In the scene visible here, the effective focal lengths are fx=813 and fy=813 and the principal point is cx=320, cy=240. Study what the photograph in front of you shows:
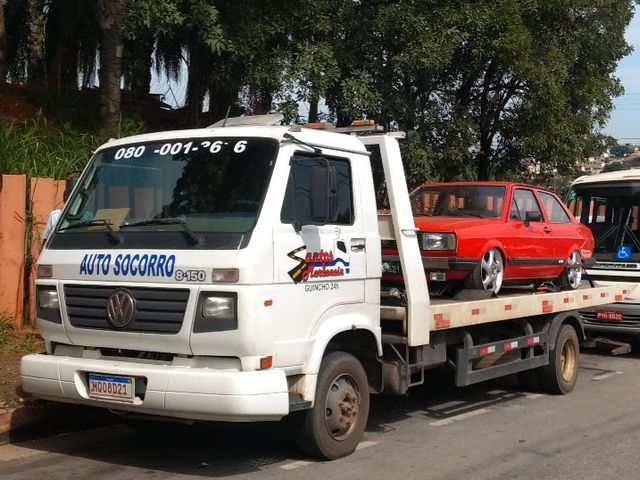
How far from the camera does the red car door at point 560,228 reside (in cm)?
901

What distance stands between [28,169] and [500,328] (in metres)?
5.98

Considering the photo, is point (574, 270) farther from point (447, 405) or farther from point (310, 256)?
point (310, 256)

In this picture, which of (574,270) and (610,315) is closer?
(574,270)

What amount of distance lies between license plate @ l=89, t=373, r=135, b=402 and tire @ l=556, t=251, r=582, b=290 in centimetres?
→ 559

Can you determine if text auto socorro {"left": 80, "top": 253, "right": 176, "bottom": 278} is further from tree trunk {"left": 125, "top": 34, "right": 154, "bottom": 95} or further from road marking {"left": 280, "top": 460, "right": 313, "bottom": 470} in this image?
tree trunk {"left": 125, "top": 34, "right": 154, "bottom": 95}

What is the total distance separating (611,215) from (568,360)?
13.0 ft

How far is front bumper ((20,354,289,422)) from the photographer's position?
4.96 meters

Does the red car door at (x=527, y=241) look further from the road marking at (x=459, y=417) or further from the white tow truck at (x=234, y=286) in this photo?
the white tow truck at (x=234, y=286)

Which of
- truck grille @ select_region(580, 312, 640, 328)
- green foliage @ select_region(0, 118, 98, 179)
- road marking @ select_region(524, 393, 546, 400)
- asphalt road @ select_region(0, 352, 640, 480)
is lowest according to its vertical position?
asphalt road @ select_region(0, 352, 640, 480)

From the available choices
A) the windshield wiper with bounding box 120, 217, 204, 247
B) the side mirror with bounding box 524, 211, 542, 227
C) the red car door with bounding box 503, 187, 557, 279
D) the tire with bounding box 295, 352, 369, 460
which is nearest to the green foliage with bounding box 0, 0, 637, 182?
the red car door with bounding box 503, 187, 557, 279

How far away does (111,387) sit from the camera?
5281 millimetres

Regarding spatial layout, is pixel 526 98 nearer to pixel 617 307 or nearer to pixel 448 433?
pixel 617 307

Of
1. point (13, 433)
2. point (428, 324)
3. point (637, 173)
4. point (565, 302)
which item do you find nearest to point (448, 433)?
point (428, 324)

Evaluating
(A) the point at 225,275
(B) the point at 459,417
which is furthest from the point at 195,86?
(A) the point at 225,275
